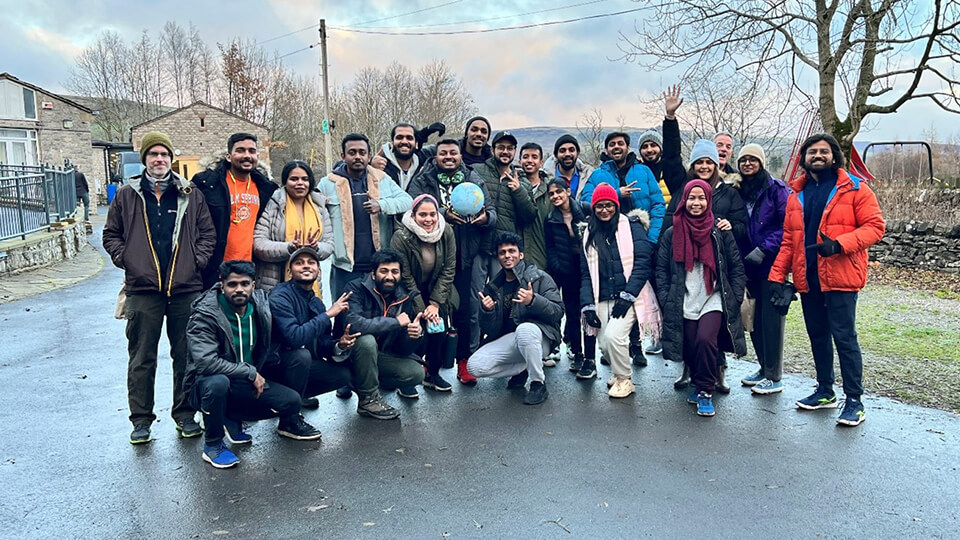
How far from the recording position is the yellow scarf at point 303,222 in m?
5.32

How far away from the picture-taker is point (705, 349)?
17.8ft

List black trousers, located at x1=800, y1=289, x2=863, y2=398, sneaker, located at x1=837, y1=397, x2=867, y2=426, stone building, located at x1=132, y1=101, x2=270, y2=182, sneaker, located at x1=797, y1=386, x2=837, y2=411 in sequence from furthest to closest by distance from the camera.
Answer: stone building, located at x1=132, y1=101, x2=270, y2=182 < sneaker, located at x1=797, y1=386, x2=837, y2=411 < black trousers, located at x1=800, y1=289, x2=863, y2=398 < sneaker, located at x1=837, y1=397, x2=867, y2=426

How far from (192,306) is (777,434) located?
4.19 m

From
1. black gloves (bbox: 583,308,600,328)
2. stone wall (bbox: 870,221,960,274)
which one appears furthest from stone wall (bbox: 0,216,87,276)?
stone wall (bbox: 870,221,960,274)

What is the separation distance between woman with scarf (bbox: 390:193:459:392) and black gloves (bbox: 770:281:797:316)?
2.66m

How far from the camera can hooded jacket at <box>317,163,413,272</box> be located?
5.81 m

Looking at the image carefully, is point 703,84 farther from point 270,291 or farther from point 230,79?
point 230,79

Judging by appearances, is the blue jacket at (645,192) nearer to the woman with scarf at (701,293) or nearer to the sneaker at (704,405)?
the woman with scarf at (701,293)

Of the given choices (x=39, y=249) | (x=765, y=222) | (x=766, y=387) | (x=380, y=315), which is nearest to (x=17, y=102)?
(x=39, y=249)

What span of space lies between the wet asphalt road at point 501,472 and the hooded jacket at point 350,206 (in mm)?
1313

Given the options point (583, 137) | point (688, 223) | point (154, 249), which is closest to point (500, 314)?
point (688, 223)

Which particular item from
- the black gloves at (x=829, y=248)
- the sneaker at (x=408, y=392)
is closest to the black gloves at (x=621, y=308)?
the black gloves at (x=829, y=248)

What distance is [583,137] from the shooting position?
2216cm

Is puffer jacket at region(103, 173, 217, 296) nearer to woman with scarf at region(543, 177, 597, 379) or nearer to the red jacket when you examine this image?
woman with scarf at region(543, 177, 597, 379)
